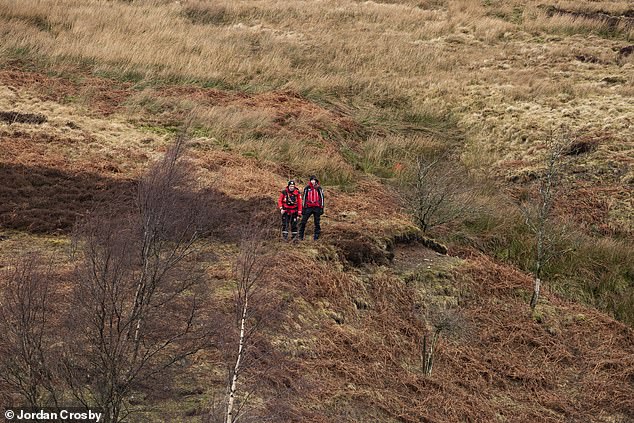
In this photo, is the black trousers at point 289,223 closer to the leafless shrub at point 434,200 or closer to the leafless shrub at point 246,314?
the leafless shrub at point 246,314

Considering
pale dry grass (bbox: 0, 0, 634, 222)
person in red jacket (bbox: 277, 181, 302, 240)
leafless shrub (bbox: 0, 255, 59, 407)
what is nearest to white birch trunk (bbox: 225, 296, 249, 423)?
leafless shrub (bbox: 0, 255, 59, 407)

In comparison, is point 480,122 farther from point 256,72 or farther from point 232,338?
point 232,338

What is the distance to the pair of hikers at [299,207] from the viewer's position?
45.3 feet

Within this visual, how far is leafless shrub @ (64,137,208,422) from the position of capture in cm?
672

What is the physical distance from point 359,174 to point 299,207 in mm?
7120

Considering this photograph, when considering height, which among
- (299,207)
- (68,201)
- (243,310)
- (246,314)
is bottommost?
(68,201)

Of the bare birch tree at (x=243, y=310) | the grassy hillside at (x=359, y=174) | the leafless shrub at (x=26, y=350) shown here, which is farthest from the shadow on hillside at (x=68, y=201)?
the leafless shrub at (x=26, y=350)

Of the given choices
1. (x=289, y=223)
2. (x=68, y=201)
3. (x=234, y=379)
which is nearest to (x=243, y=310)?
(x=234, y=379)

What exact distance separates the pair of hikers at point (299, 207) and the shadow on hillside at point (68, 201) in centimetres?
46

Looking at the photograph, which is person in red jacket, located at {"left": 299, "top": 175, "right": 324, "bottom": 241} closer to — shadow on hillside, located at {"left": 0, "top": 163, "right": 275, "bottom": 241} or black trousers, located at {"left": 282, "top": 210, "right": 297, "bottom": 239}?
black trousers, located at {"left": 282, "top": 210, "right": 297, "bottom": 239}

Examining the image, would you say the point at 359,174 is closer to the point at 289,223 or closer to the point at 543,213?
the point at 289,223

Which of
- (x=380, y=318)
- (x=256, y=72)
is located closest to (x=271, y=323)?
(x=380, y=318)

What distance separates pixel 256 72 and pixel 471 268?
16.5 m

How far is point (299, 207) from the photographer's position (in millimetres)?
13828
